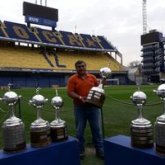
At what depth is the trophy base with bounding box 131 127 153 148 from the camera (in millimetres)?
3162

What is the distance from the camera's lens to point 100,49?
5766 centimetres

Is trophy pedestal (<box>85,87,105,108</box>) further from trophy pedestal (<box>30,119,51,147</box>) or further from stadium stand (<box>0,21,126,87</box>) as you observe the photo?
stadium stand (<box>0,21,126,87</box>)

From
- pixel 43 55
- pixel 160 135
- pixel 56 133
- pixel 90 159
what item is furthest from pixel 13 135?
pixel 43 55

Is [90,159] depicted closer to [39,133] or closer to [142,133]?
[39,133]

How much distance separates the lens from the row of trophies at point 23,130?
3.41 meters

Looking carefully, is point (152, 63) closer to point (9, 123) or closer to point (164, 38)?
point (164, 38)

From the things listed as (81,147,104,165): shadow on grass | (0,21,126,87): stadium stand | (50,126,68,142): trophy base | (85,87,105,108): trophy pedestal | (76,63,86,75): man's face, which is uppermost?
(0,21,126,87): stadium stand

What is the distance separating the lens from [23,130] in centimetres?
351

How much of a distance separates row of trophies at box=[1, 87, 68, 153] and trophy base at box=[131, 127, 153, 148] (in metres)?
1.06

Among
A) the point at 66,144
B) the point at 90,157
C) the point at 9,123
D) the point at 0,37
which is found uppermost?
the point at 0,37

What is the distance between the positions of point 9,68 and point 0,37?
5.15 meters

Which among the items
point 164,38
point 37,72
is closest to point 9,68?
point 37,72

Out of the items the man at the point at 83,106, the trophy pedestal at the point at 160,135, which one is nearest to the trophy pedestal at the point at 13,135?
the trophy pedestal at the point at 160,135

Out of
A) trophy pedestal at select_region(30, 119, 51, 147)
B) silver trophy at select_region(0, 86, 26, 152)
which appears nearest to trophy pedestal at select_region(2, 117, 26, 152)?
silver trophy at select_region(0, 86, 26, 152)
